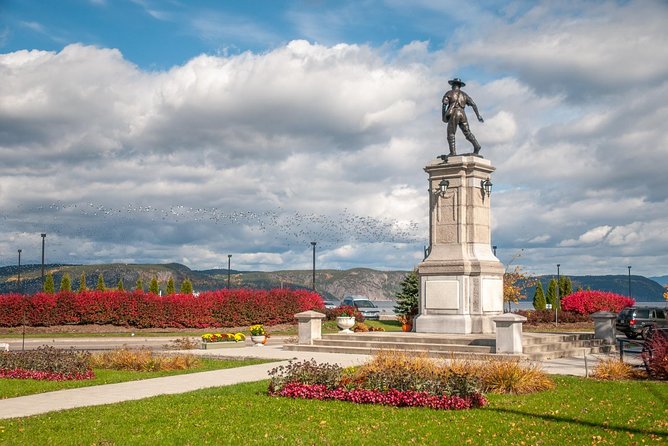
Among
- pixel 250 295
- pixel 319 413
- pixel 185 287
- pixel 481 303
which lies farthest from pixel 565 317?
pixel 319 413

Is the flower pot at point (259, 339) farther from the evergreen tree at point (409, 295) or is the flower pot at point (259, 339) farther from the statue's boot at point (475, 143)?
the evergreen tree at point (409, 295)

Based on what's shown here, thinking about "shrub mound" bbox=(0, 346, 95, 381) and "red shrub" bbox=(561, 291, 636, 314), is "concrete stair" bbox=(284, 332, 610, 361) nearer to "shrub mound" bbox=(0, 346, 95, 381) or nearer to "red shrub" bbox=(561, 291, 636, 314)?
"shrub mound" bbox=(0, 346, 95, 381)

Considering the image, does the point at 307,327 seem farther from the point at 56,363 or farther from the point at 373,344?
the point at 56,363

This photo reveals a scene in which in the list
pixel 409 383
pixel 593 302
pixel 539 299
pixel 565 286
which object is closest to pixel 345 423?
pixel 409 383

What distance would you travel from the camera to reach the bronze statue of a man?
2570 cm

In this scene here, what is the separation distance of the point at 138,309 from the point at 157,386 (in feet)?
92.0

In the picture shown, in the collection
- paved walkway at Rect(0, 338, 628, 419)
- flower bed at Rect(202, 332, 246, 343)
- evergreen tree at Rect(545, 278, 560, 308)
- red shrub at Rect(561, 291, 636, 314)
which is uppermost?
evergreen tree at Rect(545, 278, 560, 308)

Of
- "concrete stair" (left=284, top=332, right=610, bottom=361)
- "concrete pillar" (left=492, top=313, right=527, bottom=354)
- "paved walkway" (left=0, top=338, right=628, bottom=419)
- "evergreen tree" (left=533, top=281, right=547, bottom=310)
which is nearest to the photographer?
"paved walkway" (left=0, top=338, right=628, bottom=419)

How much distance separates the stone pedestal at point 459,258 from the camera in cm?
2417

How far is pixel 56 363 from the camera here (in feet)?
57.7

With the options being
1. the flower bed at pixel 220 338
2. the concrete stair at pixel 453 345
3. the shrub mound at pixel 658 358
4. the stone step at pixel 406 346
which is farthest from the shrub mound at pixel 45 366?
the shrub mound at pixel 658 358

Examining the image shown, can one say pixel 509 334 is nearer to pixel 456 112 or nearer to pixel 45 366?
pixel 456 112

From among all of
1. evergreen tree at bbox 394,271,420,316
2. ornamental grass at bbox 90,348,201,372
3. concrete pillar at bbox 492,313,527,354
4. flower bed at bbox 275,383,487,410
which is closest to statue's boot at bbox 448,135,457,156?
concrete pillar at bbox 492,313,527,354

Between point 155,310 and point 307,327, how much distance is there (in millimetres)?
19663
